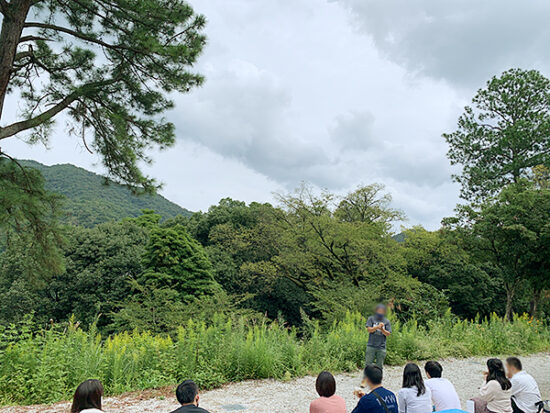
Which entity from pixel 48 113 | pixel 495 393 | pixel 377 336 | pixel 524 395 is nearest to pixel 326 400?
pixel 495 393

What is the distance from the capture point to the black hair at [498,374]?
13.4 feet

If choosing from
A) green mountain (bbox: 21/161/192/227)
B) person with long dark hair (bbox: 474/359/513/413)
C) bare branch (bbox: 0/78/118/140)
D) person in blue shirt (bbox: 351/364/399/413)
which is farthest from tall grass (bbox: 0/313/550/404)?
green mountain (bbox: 21/161/192/227)

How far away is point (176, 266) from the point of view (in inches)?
762

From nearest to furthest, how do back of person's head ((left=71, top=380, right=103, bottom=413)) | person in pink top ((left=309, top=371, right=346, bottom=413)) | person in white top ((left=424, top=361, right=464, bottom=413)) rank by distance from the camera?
1. back of person's head ((left=71, top=380, right=103, bottom=413))
2. person in pink top ((left=309, top=371, right=346, bottom=413))
3. person in white top ((left=424, top=361, right=464, bottom=413))

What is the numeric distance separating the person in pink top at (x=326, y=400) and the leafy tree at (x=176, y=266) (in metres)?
15.8

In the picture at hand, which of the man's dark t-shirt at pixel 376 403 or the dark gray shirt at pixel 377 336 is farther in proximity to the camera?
the dark gray shirt at pixel 377 336

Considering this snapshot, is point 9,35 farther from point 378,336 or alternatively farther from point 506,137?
point 506,137

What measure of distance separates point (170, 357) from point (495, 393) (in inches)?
200

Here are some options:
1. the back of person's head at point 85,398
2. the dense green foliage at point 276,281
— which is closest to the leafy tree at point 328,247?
the dense green foliage at point 276,281

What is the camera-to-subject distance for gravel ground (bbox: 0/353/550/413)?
5172 mm

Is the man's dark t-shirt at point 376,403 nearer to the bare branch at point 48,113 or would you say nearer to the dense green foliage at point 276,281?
the dense green foliage at point 276,281

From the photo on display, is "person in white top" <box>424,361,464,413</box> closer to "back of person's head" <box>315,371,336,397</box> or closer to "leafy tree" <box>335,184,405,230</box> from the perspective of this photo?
"back of person's head" <box>315,371,336,397</box>

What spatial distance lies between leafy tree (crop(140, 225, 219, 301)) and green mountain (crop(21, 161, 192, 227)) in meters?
13.5

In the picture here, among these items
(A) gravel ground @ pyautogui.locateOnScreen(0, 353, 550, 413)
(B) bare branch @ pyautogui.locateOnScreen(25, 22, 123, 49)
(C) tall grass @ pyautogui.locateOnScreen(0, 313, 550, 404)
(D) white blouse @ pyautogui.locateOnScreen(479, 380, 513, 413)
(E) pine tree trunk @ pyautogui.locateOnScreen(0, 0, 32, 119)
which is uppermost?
(B) bare branch @ pyautogui.locateOnScreen(25, 22, 123, 49)
